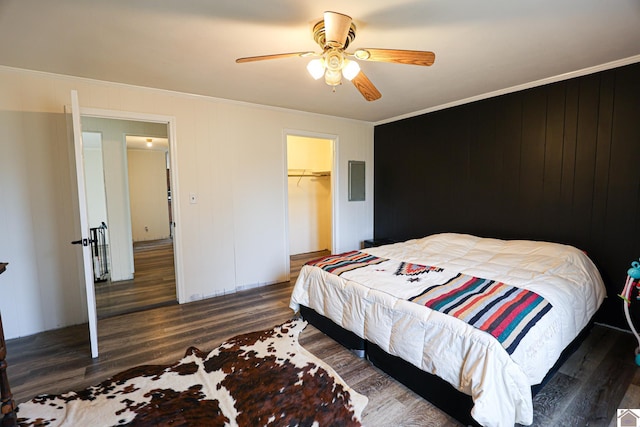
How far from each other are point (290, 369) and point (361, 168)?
3.43m

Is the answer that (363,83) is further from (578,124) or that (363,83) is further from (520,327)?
(578,124)

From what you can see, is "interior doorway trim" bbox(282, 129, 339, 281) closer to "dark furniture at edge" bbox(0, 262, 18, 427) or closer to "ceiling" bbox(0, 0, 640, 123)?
"ceiling" bbox(0, 0, 640, 123)

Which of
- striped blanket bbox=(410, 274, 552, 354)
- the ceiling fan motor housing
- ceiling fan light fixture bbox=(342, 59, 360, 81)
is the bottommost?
striped blanket bbox=(410, 274, 552, 354)

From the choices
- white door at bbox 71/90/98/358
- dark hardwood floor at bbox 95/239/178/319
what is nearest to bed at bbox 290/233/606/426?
white door at bbox 71/90/98/358

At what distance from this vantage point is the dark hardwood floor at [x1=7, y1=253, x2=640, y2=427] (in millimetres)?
1792

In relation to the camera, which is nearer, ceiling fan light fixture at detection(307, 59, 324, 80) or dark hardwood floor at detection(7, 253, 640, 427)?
dark hardwood floor at detection(7, 253, 640, 427)

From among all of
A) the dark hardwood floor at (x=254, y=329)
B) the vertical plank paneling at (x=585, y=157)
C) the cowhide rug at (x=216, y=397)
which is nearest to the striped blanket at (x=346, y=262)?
the dark hardwood floor at (x=254, y=329)

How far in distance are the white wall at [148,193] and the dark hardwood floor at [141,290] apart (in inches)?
61.7

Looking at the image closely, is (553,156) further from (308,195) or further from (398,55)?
(308,195)

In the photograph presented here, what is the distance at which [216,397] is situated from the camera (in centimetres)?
191

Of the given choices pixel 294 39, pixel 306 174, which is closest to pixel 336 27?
pixel 294 39

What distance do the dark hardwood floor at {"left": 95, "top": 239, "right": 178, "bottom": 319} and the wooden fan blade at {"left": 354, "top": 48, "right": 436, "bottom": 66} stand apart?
3.30 meters

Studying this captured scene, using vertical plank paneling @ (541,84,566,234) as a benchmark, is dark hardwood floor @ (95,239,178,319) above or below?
below

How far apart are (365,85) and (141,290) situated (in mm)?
3803
